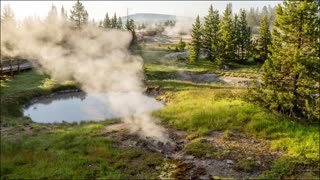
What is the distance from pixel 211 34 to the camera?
7162 centimetres

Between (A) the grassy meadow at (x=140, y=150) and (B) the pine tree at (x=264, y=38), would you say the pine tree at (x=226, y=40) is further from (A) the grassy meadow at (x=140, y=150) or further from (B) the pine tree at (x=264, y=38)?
(A) the grassy meadow at (x=140, y=150)

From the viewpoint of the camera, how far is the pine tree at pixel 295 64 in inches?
803

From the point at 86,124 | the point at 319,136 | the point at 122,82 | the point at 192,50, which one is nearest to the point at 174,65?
the point at 192,50

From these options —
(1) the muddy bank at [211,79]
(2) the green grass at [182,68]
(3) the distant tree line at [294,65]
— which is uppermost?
(3) the distant tree line at [294,65]

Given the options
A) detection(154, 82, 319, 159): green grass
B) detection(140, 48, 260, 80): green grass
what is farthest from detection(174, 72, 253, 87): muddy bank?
detection(154, 82, 319, 159): green grass

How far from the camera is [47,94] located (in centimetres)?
3900

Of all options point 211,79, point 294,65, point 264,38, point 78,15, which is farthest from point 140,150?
point 78,15

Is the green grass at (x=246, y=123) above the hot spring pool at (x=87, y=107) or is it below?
above

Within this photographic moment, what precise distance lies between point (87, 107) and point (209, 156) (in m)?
19.3

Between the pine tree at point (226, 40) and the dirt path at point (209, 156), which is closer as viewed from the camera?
the dirt path at point (209, 156)

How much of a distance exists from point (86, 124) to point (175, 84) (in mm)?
20022

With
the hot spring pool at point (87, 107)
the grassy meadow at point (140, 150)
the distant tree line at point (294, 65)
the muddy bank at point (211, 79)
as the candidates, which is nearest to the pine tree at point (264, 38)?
the muddy bank at point (211, 79)

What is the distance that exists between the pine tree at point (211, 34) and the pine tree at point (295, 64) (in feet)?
151

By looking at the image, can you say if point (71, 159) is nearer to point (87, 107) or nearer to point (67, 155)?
point (67, 155)
